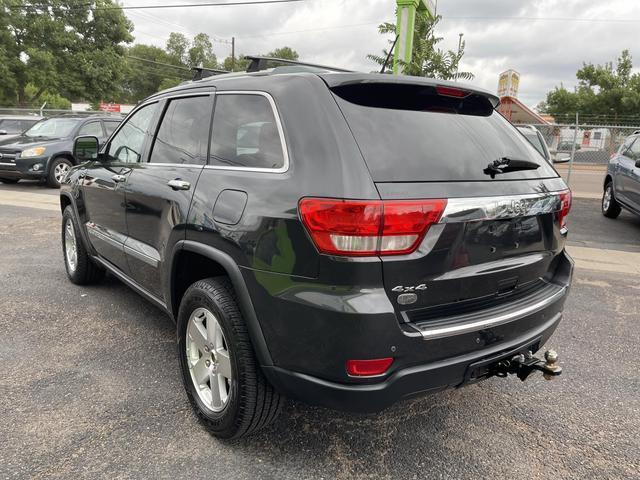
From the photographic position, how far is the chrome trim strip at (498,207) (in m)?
2.04

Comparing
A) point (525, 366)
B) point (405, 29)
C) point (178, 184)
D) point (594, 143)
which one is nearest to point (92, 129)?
point (405, 29)

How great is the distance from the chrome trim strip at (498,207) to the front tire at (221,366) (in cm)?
106

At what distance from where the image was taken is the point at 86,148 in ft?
14.2

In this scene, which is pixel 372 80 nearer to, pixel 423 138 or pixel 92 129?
pixel 423 138

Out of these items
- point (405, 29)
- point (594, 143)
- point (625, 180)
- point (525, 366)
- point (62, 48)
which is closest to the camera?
point (525, 366)

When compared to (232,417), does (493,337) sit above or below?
above

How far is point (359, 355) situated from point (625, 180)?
808cm

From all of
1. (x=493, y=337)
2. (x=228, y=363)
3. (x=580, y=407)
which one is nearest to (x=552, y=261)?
(x=493, y=337)

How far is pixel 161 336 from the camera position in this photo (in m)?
3.70

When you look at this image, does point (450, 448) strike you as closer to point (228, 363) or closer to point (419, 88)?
point (228, 363)

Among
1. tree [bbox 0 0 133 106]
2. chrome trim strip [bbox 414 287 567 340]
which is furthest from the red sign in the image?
chrome trim strip [bbox 414 287 567 340]

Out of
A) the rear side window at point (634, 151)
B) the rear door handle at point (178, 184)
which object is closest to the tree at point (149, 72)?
the rear side window at point (634, 151)

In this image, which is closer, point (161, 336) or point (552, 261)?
point (552, 261)

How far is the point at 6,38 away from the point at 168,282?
101ft
